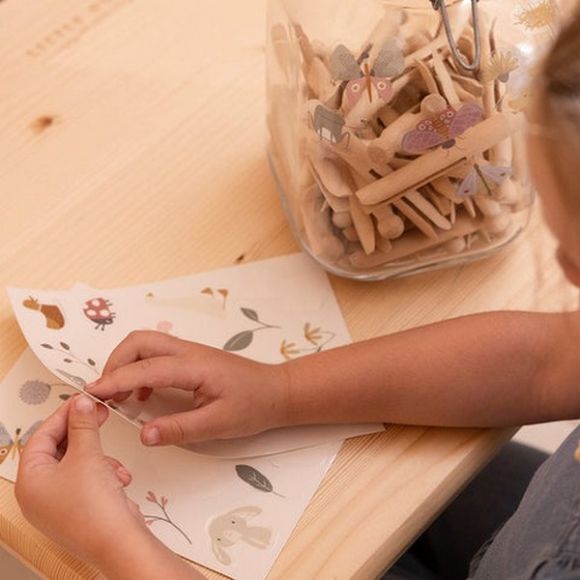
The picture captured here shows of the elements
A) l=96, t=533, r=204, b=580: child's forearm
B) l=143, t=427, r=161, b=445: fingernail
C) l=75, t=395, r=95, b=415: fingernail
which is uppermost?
l=75, t=395, r=95, b=415: fingernail

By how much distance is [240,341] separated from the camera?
722 mm

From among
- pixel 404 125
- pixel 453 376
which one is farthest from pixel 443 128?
pixel 453 376

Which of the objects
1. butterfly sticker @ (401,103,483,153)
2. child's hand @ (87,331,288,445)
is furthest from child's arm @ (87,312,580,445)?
butterfly sticker @ (401,103,483,153)

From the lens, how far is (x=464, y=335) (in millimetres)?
696

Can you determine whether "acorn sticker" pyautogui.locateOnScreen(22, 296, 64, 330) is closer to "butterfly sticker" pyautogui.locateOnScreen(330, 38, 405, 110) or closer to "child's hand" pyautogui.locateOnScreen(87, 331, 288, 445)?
"child's hand" pyautogui.locateOnScreen(87, 331, 288, 445)

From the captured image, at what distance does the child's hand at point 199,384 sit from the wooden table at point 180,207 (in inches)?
2.3

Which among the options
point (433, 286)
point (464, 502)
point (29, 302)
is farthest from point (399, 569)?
point (29, 302)

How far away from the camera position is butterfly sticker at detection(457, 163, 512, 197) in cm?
71

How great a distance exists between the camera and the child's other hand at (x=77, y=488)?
61 cm

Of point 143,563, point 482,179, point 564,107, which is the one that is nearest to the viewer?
point 564,107

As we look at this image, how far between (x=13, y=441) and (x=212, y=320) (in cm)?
14

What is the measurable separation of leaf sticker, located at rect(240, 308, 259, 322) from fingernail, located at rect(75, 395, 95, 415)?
0.13 m

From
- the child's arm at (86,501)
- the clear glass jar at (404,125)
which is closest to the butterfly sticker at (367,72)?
the clear glass jar at (404,125)

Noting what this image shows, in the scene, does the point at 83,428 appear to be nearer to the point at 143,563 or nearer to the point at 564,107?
the point at 143,563
